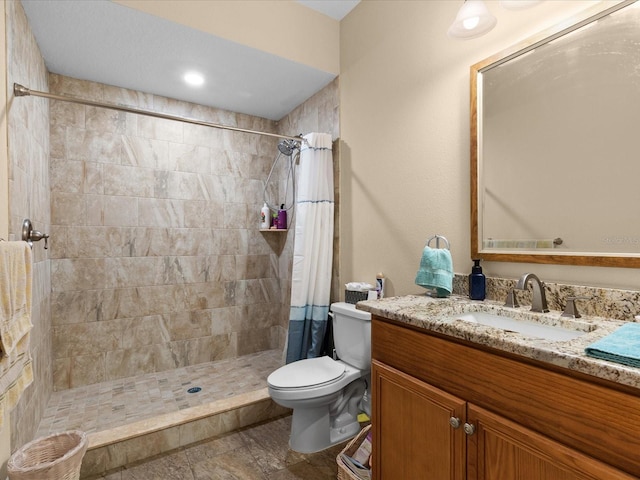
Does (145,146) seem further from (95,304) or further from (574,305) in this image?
(574,305)

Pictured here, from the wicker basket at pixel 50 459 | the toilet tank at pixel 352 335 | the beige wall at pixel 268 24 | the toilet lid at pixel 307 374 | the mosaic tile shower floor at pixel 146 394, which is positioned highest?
the beige wall at pixel 268 24

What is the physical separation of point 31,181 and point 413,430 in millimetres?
2414

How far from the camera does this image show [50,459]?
1.55 meters

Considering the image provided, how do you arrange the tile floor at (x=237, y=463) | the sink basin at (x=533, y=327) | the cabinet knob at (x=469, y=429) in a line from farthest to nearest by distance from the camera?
the tile floor at (x=237, y=463), the sink basin at (x=533, y=327), the cabinet knob at (x=469, y=429)

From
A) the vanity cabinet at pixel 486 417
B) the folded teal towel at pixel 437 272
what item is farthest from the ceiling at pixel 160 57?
the vanity cabinet at pixel 486 417

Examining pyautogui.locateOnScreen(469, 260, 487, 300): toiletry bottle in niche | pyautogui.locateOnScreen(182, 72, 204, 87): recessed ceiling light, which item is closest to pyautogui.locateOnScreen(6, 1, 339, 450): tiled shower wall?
pyautogui.locateOnScreen(182, 72, 204, 87): recessed ceiling light

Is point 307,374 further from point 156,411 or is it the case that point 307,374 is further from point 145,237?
point 145,237

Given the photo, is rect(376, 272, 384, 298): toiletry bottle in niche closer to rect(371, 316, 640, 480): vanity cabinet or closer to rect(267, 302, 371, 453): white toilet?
rect(267, 302, 371, 453): white toilet

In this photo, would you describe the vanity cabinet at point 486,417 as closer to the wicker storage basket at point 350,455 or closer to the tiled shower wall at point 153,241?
the wicker storage basket at point 350,455

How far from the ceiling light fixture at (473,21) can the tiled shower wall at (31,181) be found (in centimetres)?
208

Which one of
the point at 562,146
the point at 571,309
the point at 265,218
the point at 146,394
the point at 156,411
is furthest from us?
the point at 265,218

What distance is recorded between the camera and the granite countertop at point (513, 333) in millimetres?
721

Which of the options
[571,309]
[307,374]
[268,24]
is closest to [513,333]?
[571,309]

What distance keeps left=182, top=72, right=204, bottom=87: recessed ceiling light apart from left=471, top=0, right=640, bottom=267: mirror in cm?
201
